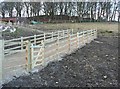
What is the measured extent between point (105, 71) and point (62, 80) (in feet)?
6.70

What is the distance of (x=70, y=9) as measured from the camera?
54.8 metres

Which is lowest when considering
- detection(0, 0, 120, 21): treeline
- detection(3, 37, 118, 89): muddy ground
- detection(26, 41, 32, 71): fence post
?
detection(3, 37, 118, 89): muddy ground

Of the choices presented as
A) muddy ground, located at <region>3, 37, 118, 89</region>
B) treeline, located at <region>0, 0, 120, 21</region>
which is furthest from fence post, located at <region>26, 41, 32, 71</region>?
treeline, located at <region>0, 0, 120, 21</region>

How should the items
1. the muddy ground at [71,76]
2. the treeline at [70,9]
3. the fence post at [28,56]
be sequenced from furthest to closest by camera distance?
the treeline at [70,9]
the fence post at [28,56]
the muddy ground at [71,76]

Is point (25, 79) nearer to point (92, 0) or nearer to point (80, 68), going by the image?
point (80, 68)

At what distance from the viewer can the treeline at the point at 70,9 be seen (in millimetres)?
53688

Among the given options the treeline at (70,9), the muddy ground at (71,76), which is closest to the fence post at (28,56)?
the muddy ground at (71,76)

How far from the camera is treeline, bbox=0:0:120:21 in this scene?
176 feet

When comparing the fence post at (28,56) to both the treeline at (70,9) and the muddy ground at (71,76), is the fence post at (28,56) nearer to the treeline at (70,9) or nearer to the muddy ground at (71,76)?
the muddy ground at (71,76)

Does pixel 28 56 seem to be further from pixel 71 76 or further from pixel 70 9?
pixel 70 9

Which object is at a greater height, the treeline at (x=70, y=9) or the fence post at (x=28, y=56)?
the treeline at (x=70, y=9)

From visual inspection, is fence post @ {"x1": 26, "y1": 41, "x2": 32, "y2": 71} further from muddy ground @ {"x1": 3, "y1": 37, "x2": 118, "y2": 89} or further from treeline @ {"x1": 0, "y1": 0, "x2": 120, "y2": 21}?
treeline @ {"x1": 0, "y1": 0, "x2": 120, "y2": 21}

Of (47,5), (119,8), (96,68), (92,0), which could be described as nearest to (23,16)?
(47,5)

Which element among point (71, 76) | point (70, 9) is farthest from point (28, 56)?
point (70, 9)
